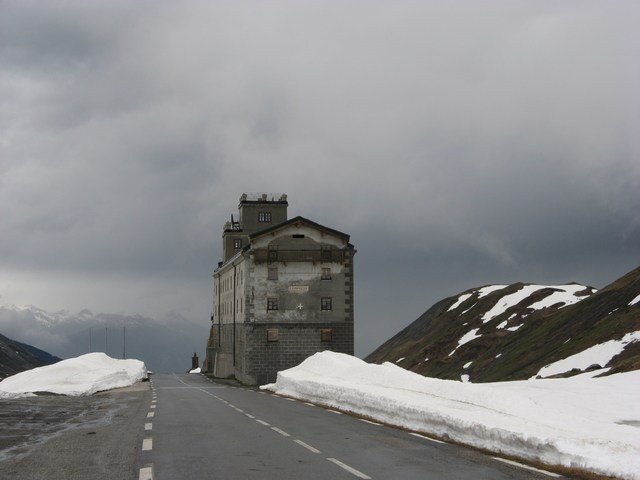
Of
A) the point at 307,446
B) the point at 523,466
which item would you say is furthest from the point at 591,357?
the point at 523,466

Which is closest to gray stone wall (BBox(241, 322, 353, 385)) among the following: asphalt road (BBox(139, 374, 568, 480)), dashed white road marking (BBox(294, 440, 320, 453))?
asphalt road (BBox(139, 374, 568, 480))

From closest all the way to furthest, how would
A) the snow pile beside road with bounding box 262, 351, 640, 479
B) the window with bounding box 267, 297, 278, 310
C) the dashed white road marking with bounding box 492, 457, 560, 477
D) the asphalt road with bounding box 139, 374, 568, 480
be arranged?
the asphalt road with bounding box 139, 374, 568, 480 < the dashed white road marking with bounding box 492, 457, 560, 477 < the snow pile beside road with bounding box 262, 351, 640, 479 < the window with bounding box 267, 297, 278, 310

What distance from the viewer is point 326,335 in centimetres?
5584

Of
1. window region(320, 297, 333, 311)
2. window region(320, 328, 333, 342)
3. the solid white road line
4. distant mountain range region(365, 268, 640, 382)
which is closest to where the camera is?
the solid white road line

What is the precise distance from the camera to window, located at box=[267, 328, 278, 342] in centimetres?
5553

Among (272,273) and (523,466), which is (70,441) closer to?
(523,466)

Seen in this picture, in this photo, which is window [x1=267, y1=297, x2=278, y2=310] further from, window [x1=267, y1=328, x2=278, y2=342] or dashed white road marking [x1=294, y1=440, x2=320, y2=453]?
dashed white road marking [x1=294, y1=440, x2=320, y2=453]

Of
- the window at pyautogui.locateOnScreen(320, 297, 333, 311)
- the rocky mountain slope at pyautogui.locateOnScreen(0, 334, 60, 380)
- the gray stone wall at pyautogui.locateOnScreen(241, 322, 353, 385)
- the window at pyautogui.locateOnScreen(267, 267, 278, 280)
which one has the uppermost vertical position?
the window at pyautogui.locateOnScreen(267, 267, 278, 280)

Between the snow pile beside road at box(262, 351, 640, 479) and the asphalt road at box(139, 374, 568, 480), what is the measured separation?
627 mm

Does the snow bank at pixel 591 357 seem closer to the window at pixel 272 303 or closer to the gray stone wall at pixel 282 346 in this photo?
the gray stone wall at pixel 282 346

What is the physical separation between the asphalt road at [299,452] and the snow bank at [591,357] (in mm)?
35137

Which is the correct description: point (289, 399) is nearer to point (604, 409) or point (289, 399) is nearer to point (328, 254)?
point (604, 409)

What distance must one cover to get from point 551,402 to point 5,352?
388 feet

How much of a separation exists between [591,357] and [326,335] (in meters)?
19.9
